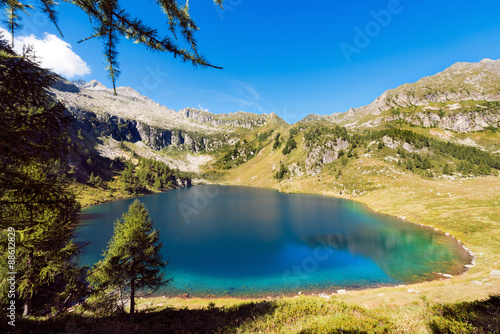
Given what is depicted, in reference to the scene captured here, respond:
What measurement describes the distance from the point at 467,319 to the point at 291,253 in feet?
102

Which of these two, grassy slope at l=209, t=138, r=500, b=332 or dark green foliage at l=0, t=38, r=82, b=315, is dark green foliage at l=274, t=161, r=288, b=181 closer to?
grassy slope at l=209, t=138, r=500, b=332

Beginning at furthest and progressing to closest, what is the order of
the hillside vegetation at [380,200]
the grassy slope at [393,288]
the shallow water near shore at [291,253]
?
the shallow water near shore at [291,253], the grassy slope at [393,288], the hillside vegetation at [380,200]

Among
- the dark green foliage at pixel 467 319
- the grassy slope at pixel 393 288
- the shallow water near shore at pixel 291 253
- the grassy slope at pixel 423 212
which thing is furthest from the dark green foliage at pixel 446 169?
the dark green foliage at pixel 467 319

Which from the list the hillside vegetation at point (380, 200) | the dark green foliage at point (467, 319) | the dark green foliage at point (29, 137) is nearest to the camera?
the dark green foliage at point (29, 137)

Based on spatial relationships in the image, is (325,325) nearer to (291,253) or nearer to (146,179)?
(291,253)

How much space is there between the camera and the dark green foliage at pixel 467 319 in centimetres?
715

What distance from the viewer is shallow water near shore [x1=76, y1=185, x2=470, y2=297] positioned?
2806cm

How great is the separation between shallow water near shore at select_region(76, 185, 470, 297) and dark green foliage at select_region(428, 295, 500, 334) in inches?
762

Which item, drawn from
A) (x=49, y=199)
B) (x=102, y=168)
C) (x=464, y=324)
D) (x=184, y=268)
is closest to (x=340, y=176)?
(x=184, y=268)

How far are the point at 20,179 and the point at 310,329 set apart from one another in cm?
1202

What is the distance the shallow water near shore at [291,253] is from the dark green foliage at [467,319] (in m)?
19.4

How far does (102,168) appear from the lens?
164 metres

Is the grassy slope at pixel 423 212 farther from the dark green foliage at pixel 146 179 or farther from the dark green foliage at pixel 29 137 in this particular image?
the dark green foliage at pixel 146 179

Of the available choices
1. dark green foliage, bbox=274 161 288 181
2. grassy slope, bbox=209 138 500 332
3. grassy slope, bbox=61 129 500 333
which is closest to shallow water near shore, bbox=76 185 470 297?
grassy slope, bbox=61 129 500 333
